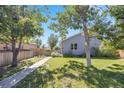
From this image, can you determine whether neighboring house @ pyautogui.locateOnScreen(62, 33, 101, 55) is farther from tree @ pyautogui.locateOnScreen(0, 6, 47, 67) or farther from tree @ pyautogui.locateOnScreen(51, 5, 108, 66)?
tree @ pyautogui.locateOnScreen(51, 5, 108, 66)

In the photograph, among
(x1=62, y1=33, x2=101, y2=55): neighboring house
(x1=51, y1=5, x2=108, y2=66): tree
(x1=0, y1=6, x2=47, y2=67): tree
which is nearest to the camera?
(x1=51, y1=5, x2=108, y2=66): tree

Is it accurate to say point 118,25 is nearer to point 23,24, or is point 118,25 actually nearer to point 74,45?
point 23,24

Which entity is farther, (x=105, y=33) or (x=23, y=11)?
(x=23, y=11)

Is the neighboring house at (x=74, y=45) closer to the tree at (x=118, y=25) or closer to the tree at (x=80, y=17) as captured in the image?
the tree at (x=80, y=17)

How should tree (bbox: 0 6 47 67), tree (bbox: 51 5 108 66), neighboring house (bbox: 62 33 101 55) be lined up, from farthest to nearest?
neighboring house (bbox: 62 33 101 55) < tree (bbox: 0 6 47 67) < tree (bbox: 51 5 108 66)

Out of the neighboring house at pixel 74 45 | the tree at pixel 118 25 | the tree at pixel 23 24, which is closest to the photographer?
the tree at pixel 118 25

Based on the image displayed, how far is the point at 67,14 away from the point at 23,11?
2949 millimetres

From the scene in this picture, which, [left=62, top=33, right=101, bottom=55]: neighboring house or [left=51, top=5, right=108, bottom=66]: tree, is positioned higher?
[left=51, top=5, right=108, bottom=66]: tree

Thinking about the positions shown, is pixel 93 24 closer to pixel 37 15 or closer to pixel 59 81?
pixel 37 15

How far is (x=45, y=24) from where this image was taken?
15.2 m

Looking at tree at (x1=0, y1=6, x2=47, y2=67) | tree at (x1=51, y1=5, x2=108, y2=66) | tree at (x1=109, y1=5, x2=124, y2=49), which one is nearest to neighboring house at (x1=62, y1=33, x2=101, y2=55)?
tree at (x1=0, y1=6, x2=47, y2=67)

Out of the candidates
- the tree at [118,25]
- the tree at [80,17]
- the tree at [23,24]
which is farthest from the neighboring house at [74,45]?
the tree at [118,25]
